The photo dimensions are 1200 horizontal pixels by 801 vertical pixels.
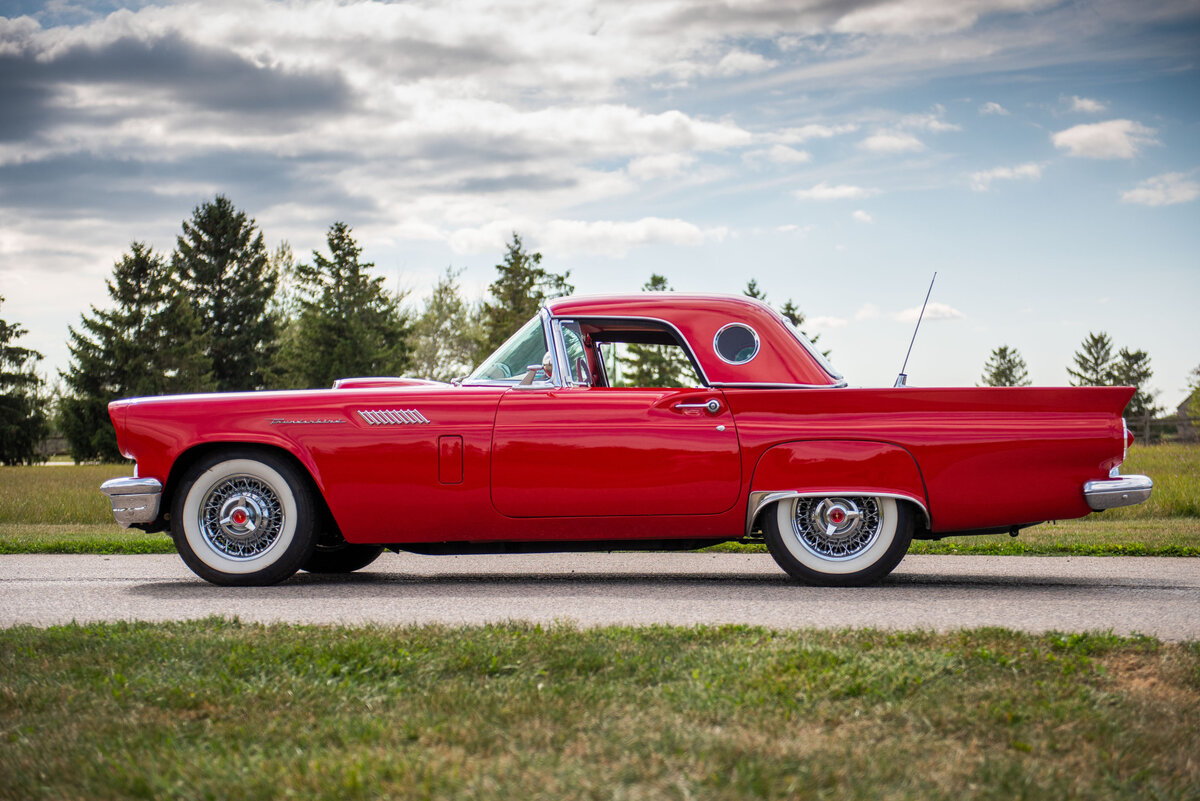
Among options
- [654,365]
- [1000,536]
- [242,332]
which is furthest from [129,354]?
[1000,536]

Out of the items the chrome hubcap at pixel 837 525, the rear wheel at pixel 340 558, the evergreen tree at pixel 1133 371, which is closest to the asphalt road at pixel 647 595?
the rear wheel at pixel 340 558

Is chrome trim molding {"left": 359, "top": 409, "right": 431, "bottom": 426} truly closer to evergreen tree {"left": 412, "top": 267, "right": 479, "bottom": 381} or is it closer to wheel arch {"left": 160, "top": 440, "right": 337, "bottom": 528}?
wheel arch {"left": 160, "top": 440, "right": 337, "bottom": 528}

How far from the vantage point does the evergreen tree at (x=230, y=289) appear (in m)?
59.7

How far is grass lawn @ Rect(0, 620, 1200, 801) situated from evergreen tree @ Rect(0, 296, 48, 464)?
58155 mm

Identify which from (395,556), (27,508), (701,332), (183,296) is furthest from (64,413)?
(701,332)

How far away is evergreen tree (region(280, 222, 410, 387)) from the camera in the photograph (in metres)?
50.5

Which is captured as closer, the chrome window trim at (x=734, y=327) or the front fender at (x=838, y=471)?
the front fender at (x=838, y=471)

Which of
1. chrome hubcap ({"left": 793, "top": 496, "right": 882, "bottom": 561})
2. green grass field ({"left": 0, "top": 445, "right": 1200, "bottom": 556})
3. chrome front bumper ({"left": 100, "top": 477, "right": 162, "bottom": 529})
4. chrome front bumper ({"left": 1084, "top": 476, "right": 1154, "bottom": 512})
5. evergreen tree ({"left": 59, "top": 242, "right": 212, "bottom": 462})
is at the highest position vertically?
evergreen tree ({"left": 59, "top": 242, "right": 212, "bottom": 462})

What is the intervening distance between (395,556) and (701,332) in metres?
3.78

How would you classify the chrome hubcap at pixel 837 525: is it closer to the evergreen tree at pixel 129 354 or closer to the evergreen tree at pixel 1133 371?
the evergreen tree at pixel 129 354

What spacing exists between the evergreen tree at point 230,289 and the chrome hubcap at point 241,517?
175 ft

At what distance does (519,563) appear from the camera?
26.8 feet

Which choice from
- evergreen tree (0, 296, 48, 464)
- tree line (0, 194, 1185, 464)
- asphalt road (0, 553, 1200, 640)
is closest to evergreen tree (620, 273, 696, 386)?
tree line (0, 194, 1185, 464)

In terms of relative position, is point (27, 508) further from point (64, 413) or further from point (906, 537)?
point (64, 413)
